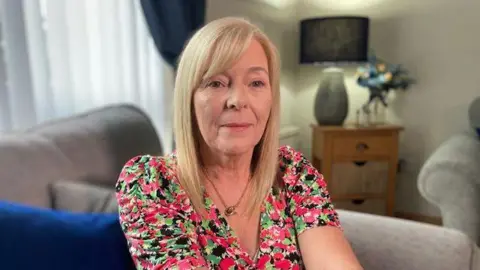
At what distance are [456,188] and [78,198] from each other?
1.67 m

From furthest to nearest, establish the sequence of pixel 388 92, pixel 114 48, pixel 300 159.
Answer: pixel 388 92
pixel 114 48
pixel 300 159

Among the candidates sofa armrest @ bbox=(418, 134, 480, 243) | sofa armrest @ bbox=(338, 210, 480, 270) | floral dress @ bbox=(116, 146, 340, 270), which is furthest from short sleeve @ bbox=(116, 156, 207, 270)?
sofa armrest @ bbox=(418, 134, 480, 243)

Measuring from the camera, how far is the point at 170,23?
2.08 metres

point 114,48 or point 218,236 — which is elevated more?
point 114,48

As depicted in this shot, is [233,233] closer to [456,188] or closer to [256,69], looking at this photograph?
[256,69]

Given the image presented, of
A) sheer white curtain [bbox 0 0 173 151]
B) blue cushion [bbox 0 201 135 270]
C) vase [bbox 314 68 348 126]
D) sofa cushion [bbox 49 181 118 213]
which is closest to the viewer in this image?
blue cushion [bbox 0 201 135 270]

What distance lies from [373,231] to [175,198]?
1.85ft

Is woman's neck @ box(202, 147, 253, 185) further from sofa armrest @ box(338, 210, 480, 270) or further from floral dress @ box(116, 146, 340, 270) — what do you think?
sofa armrest @ box(338, 210, 480, 270)

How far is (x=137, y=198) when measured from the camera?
894 mm

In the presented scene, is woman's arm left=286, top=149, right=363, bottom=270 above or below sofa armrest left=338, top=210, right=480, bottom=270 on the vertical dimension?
above

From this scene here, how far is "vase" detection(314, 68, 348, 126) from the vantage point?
2756mm

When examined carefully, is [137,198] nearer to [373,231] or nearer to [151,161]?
[151,161]

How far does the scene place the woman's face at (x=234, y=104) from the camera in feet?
3.05

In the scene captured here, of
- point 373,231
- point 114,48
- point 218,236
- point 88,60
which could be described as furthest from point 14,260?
point 114,48
